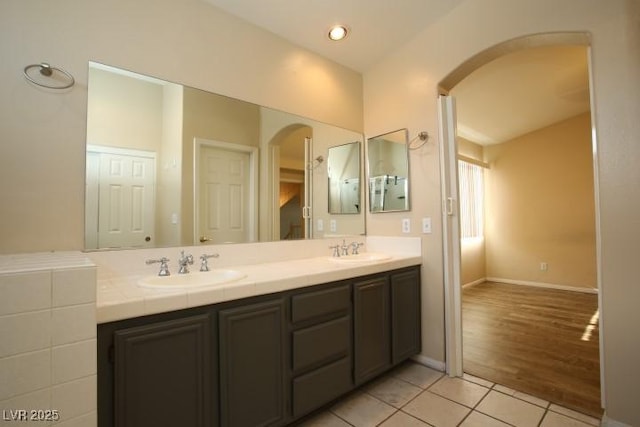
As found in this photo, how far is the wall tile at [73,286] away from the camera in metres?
0.89

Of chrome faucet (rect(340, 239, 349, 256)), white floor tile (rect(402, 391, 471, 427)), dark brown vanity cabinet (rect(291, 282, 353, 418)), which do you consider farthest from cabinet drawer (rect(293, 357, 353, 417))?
chrome faucet (rect(340, 239, 349, 256))

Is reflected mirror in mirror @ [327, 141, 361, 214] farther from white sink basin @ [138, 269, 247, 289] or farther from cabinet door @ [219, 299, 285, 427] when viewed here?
cabinet door @ [219, 299, 285, 427]

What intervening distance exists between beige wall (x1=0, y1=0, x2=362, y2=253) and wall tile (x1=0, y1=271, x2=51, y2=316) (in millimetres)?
612

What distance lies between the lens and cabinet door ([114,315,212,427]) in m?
1.06

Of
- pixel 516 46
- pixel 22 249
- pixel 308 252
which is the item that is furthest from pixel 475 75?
pixel 22 249

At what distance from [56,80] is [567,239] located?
249 inches

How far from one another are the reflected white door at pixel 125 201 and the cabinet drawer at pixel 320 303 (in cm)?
90

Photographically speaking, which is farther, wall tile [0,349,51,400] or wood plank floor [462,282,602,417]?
wood plank floor [462,282,602,417]

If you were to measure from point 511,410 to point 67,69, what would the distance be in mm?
3067

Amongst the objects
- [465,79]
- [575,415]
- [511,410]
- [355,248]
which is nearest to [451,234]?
[355,248]

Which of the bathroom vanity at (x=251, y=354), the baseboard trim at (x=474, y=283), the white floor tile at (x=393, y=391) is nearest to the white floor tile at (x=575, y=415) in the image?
the white floor tile at (x=393, y=391)

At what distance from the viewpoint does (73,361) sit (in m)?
0.91

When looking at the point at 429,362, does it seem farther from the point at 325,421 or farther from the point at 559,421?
the point at 325,421

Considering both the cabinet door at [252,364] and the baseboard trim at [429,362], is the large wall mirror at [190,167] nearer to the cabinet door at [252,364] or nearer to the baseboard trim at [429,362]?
the cabinet door at [252,364]
